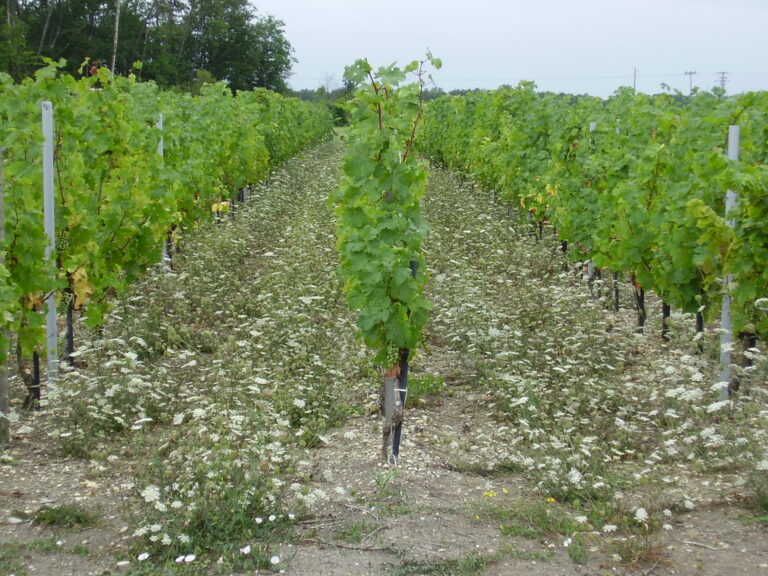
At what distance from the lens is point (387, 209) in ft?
15.3

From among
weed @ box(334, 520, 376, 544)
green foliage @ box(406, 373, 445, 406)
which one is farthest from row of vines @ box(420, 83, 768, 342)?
weed @ box(334, 520, 376, 544)

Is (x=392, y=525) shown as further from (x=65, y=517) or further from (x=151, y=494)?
(x=65, y=517)

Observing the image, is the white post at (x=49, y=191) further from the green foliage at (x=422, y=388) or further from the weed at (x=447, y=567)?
the weed at (x=447, y=567)

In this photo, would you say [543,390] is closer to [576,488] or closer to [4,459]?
[576,488]

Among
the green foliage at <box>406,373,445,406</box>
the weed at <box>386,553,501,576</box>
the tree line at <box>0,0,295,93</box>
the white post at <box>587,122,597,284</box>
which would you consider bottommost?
the weed at <box>386,553,501,576</box>

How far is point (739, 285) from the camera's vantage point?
5445mm

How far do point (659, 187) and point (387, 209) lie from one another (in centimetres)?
333

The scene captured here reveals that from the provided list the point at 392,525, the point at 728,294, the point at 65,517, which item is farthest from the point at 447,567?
the point at 728,294

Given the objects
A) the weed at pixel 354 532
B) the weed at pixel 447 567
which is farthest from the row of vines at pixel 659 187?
the weed at pixel 354 532

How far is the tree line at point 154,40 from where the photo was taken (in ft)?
126

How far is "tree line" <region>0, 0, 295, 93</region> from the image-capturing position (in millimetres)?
38531

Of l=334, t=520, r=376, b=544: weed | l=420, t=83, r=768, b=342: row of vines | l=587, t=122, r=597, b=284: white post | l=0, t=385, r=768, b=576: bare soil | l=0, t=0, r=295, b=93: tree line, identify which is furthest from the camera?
l=0, t=0, r=295, b=93: tree line

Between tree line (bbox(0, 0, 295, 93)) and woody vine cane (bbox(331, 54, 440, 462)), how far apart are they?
22461mm

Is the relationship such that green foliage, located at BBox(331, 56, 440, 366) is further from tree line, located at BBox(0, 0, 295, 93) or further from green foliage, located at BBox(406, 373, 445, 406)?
tree line, located at BBox(0, 0, 295, 93)
